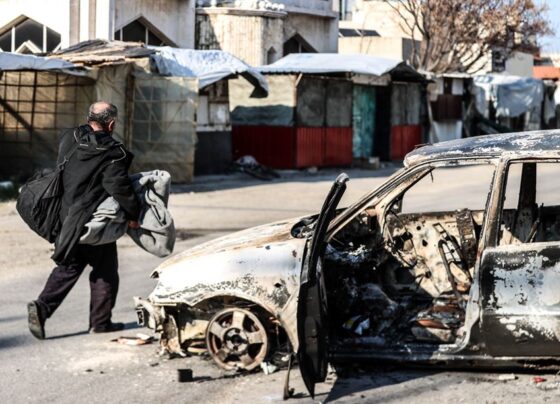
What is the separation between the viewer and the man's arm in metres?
7.48

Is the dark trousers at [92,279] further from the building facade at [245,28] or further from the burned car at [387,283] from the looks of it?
the building facade at [245,28]

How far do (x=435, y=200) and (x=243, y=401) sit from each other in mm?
13080

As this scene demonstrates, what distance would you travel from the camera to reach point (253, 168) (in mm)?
25547

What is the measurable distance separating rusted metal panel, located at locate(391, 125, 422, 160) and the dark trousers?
24.0 meters

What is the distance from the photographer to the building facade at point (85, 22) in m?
26.2

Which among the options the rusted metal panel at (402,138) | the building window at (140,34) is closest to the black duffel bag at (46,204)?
the building window at (140,34)

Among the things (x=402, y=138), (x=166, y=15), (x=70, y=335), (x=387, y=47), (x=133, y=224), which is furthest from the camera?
(x=387, y=47)

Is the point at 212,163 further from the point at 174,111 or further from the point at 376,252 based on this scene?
the point at 376,252

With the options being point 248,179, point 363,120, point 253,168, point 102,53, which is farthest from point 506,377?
point 363,120

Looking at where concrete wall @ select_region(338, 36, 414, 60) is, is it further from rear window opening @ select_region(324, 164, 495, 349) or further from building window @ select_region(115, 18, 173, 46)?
rear window opening @ select_region(324, 164, 495, 349)

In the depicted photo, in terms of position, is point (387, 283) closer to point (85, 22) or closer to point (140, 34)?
point (85, 22)

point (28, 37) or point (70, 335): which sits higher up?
point (28, 37)

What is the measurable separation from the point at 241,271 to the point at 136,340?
146 centimetres

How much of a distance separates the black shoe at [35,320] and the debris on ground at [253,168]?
16.7 metres
